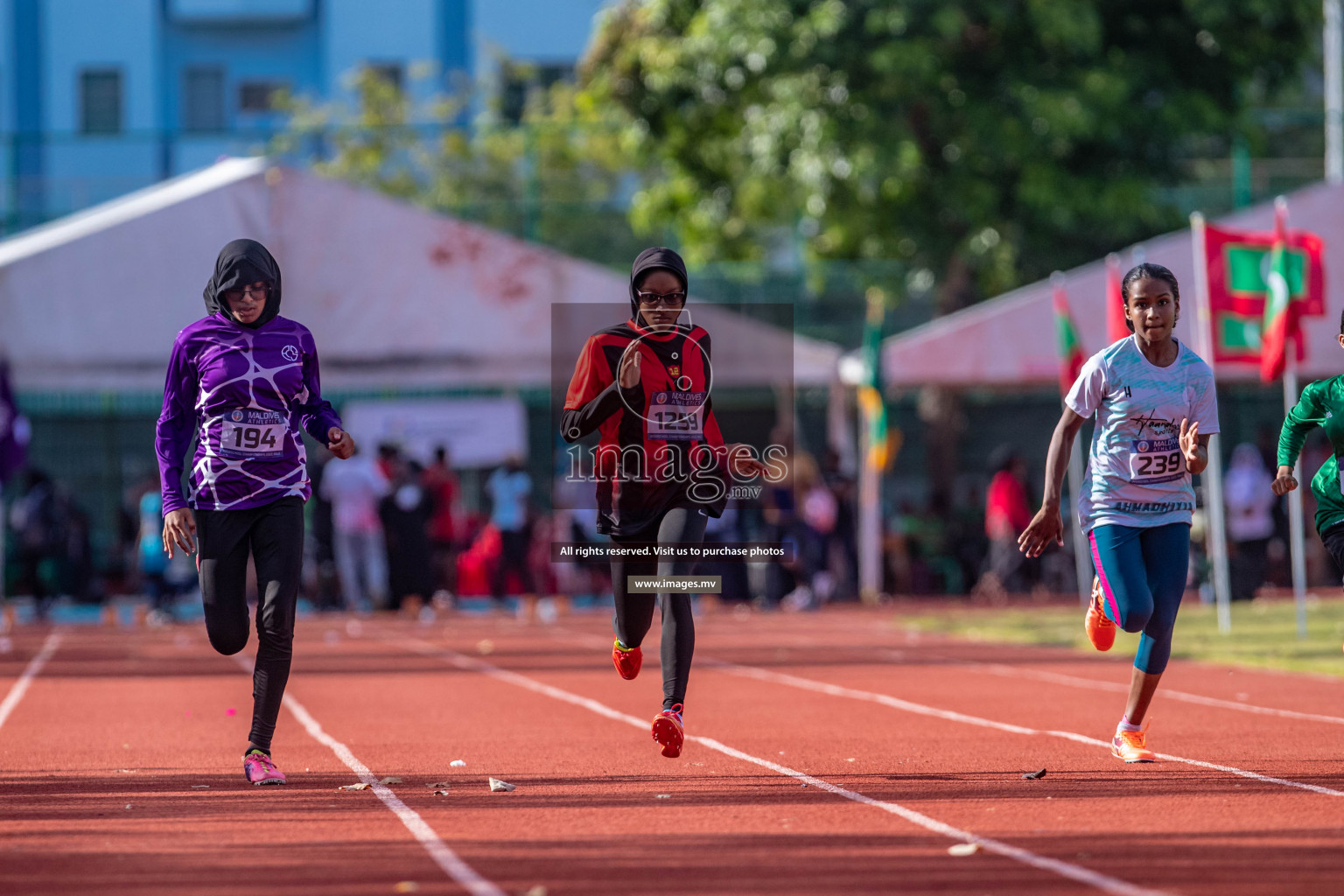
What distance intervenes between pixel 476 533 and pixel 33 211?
1047 cm

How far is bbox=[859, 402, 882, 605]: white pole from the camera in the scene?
888 inches

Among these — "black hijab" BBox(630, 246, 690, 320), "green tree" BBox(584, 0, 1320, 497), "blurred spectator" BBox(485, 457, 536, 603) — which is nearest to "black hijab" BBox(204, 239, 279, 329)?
"black hijab" BBox(630, 246, 690, 320)

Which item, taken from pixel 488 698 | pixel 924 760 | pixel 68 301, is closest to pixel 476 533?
pixel 68 301

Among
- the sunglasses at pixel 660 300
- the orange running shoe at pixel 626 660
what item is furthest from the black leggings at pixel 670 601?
the sunglasses at pixel 660 300

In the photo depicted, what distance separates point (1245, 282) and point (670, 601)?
9.85 m

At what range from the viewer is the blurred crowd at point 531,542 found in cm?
2128

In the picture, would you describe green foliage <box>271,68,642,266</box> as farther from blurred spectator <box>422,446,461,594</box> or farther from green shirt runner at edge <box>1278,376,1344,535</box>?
green shirt runner at edge <box>1278,376,1344,535</box>

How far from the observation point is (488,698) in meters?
11.8

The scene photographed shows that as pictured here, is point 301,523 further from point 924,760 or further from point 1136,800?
point 1136,800

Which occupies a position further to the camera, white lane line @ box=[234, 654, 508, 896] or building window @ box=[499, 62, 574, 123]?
building window @ box=[499, 62, 574, 123]

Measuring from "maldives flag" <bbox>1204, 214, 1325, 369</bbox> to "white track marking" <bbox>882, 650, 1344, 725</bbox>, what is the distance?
3788 millimetres

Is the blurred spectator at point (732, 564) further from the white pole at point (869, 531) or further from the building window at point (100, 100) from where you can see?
the building window at point (100, 100)

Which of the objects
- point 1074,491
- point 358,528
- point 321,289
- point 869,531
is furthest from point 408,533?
point 1074,491

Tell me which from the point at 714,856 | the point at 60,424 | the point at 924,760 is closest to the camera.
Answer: the point at 714,856
